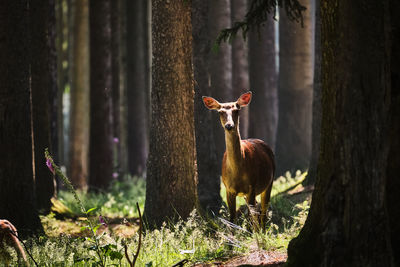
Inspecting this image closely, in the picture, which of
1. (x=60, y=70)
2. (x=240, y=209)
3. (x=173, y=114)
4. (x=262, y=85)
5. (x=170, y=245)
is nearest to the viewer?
(x=170, y=245)

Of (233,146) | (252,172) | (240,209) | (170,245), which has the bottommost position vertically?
(240,209)

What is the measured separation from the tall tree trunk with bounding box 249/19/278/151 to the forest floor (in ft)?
16.3

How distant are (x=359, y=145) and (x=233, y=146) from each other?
147 inches

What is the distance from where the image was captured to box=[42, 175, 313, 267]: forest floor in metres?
6.62

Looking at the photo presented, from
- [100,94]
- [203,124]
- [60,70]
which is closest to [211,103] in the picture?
[203,124]

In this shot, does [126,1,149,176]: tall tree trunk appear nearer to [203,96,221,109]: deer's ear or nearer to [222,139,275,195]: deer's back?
[222,139,275,195]: deer's back

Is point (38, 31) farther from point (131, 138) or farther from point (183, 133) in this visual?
point (131, 138)

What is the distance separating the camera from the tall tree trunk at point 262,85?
1988cm

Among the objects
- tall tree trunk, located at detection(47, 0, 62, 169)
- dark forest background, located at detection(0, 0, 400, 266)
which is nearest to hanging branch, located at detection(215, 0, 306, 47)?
dark forest background, located at detection(0, 0, 400, 266)

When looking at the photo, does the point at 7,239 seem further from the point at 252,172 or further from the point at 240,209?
the point at 240,209

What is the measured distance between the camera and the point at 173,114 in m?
9.71

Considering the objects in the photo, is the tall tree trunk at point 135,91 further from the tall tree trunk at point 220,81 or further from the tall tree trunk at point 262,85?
the tall tree trunk at point 220,81

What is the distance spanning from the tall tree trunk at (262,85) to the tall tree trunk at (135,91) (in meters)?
5.52

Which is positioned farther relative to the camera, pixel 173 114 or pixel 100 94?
pixel 100 94
